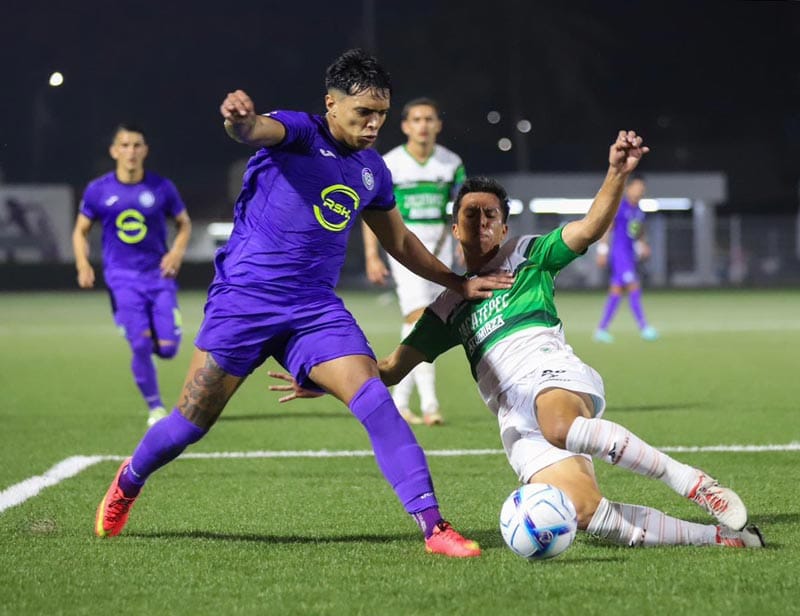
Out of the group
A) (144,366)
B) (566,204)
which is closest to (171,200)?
(144,366)

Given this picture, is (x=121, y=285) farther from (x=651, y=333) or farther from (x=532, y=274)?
(x=651, y=333)

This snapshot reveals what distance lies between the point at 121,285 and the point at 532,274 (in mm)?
5580

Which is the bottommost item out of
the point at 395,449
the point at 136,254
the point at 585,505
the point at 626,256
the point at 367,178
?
the point at 626,256

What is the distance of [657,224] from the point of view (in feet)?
173

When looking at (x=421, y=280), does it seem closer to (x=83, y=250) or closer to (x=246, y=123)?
(x=83, y=250)

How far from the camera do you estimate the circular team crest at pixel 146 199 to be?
10648mm

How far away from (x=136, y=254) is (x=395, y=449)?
19.1 feet

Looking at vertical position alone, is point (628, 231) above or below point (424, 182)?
below

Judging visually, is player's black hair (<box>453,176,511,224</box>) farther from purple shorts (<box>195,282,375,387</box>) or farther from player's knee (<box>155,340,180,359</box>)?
player's knee (<box>155,340,180,359</box>)

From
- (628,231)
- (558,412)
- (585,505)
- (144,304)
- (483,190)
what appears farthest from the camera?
(628,231)

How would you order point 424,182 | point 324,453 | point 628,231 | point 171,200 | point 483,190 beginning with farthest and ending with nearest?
1. point 628,231
2. point 171,200
3. point 424,182
4. point 324,453
5. point 483,190

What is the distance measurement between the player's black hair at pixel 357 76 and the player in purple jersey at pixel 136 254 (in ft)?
17.8

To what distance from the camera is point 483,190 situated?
19.0 feet

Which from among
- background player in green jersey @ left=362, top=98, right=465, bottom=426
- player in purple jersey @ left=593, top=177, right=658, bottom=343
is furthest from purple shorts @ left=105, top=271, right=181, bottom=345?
player in purple jersey @ left=593, top=177, right=658, bottom=343
